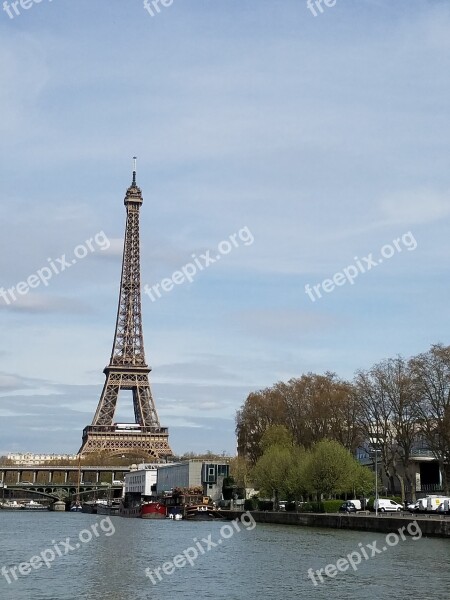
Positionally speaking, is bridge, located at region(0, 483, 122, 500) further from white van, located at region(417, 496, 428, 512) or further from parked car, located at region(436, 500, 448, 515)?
parked car, located at region(436, 500, 448, 515)

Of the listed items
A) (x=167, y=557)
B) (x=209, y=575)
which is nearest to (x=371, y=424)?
(x=167, y=557)

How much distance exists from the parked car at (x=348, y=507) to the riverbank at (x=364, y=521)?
4.95 m

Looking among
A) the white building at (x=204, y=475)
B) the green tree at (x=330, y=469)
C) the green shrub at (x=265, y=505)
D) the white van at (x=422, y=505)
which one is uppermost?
the white building at (x=204, y=475)

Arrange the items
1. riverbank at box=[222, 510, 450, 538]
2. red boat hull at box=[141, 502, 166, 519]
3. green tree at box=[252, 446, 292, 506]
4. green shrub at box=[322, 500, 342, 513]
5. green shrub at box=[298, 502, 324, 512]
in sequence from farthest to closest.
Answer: red boat hull at box=[141, 502, 166, 519] < green tree at box=[252, 446, 292, 506] < green shrub at box=[298, 502, 324, 512] < green shrub at box=[322, 500, 342, 513] < riverbank at box=[222, 510, 450, 538]

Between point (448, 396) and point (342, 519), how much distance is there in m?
16.5

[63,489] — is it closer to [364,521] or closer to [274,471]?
[274,471]

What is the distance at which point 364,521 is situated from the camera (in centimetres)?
6875

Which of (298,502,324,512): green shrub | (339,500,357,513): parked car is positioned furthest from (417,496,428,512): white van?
(298,502,324,512): green shrub

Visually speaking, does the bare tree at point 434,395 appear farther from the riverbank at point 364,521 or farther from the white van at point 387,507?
the riverbank at point 364,521

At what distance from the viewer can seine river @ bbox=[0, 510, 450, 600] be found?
1497 inches

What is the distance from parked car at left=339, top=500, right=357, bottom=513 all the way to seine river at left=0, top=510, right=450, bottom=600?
1636cm

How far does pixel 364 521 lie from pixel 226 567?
2337cm

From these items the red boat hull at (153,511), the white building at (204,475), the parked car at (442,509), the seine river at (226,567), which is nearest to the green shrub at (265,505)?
the red boat hull at (153,511)

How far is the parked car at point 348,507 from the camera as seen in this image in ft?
281
